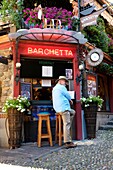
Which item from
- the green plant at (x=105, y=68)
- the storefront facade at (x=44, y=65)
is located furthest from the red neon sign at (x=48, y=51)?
the green plant at (x=105, y=68)

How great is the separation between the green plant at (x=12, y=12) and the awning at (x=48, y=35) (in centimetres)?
70

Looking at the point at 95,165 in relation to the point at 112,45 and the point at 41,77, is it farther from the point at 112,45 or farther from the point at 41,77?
the point at 112,45

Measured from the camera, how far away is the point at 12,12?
692 cm

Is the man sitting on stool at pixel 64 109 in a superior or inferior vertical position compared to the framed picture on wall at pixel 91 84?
inferior

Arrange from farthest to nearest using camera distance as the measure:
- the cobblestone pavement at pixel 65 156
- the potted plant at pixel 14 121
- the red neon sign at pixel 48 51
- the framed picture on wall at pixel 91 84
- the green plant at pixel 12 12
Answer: the framed picture on wall at pixel 91 84, the green plant at pixel 12 12, the red neon sign at pixel 48 51, the potted plant at pixel 14 121, the cobblestone pavement at pixel 65 156

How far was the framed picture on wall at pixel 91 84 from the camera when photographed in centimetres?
775

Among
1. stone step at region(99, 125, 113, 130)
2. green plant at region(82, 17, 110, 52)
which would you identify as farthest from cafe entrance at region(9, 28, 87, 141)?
green plant at region(82, 17, 110, 52)

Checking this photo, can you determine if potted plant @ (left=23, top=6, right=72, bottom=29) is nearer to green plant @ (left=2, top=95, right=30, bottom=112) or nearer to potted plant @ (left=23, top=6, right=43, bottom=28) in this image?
potted plant @ (left=23, top=6, right=43, bottom=28)

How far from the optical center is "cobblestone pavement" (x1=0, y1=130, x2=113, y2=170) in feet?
13.5

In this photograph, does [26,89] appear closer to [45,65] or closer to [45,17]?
[45,65]

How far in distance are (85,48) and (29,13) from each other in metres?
2.01

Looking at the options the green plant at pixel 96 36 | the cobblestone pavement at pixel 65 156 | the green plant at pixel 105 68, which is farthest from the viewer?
the green plant at pixel 105 68

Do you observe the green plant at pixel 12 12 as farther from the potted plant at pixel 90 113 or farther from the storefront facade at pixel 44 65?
the potted plant at pixel 90 113

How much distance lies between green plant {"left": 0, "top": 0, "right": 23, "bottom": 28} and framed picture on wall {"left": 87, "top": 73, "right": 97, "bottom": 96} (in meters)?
2.82
